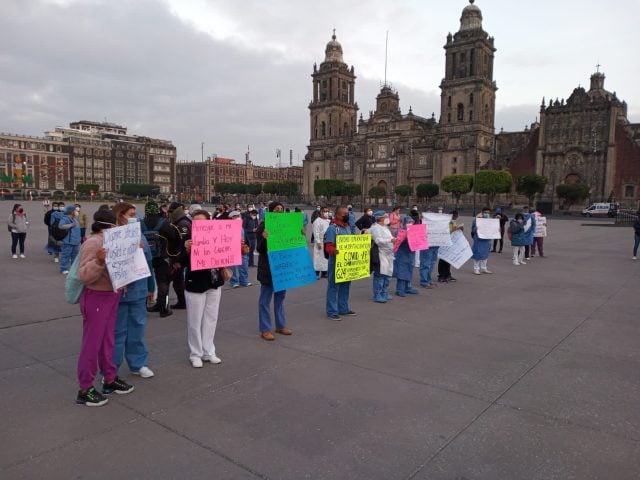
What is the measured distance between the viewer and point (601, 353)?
6.22 metres

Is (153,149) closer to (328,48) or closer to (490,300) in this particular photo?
(328,48)

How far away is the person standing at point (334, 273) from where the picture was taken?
7.75 m

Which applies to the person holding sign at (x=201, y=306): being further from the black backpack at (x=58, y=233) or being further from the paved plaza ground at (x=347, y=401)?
the black backpack at (x=58, y=233)

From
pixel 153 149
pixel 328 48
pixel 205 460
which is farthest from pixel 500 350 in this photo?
pixel 153 149

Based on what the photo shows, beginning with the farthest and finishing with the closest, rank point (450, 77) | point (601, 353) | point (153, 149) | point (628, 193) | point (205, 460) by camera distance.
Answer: point (153, 149) → point (450, 77) → point (628, 193) → point (601, 353) → point (205, 460)

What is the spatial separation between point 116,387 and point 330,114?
3760 inches

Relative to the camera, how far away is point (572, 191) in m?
59.2

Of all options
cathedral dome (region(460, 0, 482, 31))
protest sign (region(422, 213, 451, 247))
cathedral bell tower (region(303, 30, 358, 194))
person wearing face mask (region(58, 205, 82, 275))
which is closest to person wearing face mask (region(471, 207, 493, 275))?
protest sign (region(422, 213, 451, 247))

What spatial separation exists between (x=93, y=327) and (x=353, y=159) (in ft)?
295

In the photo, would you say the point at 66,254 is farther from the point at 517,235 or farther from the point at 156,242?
the point at 517,235

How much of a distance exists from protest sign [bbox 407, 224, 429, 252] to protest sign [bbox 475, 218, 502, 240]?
3.00 m

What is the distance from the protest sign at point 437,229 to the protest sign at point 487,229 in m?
2.13

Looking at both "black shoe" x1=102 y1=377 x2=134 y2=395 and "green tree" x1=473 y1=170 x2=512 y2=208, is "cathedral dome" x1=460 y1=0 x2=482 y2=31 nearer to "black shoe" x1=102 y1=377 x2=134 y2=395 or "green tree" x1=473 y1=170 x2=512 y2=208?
"green tree" x1=473 y1=170 x2=512 y2=208

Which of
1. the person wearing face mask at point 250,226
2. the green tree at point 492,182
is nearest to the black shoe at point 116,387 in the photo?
the person wearing face mask at point 250,226
